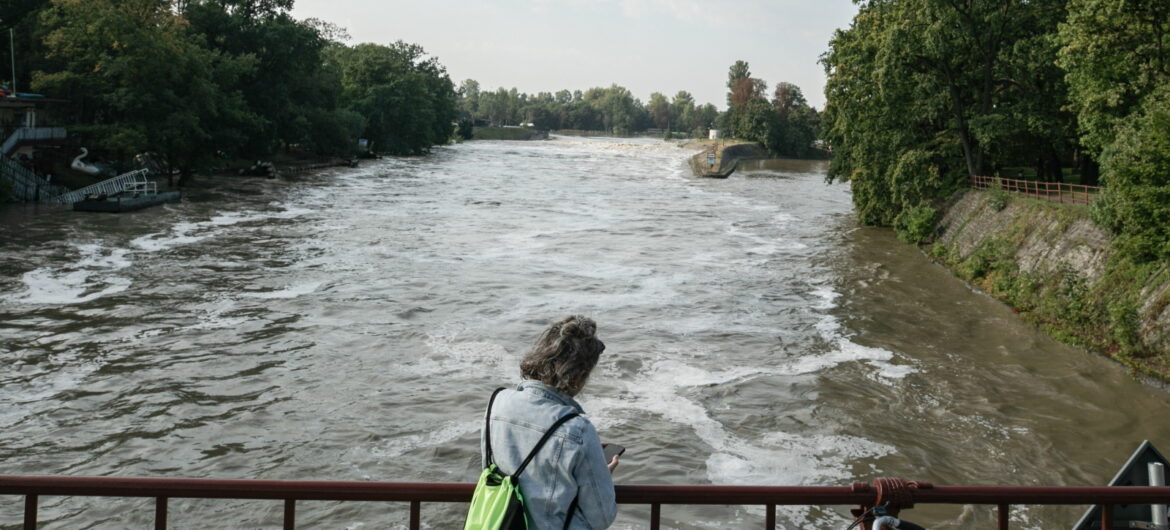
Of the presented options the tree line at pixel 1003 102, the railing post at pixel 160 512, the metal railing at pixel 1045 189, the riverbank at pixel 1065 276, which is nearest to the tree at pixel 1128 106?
the tree line at pixel 1003 102

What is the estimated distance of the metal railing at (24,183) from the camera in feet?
136

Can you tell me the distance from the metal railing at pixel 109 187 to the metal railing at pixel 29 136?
3113 mm

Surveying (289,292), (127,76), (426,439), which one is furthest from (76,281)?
(127,76)

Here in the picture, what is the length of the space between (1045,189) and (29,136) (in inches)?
1720

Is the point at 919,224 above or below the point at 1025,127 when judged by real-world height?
below

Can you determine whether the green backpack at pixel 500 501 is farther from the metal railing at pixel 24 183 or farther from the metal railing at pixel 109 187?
the metal railing at pixel 109 187

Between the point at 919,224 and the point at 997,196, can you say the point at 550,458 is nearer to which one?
the point at 997,196

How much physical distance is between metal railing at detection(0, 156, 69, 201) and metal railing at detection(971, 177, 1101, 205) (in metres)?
39.4

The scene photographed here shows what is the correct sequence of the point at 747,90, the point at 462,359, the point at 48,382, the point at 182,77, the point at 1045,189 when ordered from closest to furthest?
the point at 48,382 → the point at 462,359 → the point at 1045,189 → the point at 182,77 → the point at 747,90

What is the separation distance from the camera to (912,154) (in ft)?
124

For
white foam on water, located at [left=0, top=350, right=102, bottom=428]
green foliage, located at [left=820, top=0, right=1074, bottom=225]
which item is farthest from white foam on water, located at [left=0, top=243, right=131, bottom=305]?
green foliage, located at [left=820, top=0, right=1074, bottom=225]

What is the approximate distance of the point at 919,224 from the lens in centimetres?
3656

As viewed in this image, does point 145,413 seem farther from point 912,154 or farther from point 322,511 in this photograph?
point 912,154

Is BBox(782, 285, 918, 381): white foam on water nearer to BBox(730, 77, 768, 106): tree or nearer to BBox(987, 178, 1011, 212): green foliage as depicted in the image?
BBox(987, 178, 1011, 212): green foliage
